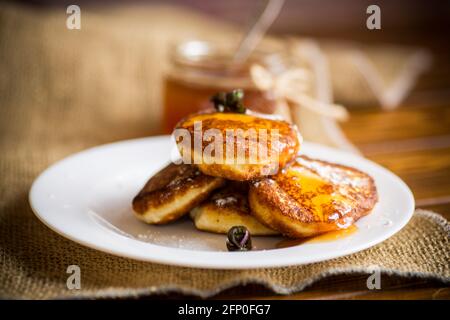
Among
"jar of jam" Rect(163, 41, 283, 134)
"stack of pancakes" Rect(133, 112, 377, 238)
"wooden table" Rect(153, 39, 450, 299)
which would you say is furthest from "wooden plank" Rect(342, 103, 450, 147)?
"stack of pancakes" Rect(133, 112, 377, 238)

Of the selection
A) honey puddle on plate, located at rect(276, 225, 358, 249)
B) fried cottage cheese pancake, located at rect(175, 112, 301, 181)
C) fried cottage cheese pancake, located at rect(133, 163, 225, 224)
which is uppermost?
fried cottage cheese pancake, located at rect(175, 112, 301, 181)

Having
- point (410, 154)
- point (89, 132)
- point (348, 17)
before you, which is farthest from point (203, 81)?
point (348, 17)

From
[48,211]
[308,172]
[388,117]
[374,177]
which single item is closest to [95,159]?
[48,211]

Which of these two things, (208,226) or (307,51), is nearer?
(208,226)

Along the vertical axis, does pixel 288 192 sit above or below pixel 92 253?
above

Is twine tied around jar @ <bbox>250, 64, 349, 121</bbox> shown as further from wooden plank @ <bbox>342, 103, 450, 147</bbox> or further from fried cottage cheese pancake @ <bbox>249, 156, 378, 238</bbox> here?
fried cottage cheese pancake @ <bbox>249, 156, 378, 238</bbox>

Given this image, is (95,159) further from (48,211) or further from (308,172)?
(308,172)

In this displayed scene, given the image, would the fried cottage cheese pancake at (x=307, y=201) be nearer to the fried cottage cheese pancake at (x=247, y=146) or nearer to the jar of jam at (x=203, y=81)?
the fried cottage cheese pancake at (x=247, y=146)
